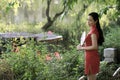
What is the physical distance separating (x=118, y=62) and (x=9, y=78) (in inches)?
166

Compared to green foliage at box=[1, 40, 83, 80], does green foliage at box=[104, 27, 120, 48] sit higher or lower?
higher

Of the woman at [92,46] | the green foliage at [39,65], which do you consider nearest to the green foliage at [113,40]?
the green foliage at [39,65]

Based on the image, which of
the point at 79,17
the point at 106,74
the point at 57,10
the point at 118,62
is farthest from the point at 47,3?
the point at 106,74

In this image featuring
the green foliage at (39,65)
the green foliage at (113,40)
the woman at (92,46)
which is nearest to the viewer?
the woman at (92,46)

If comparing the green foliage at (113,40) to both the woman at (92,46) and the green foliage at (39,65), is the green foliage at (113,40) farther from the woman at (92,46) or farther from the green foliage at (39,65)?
the woman at (92,46)

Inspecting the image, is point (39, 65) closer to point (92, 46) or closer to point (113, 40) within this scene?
point (92, 46)

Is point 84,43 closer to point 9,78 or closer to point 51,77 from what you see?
point 51,77

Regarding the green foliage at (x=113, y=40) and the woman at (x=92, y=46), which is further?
the green foliage at (x=113, y=40)

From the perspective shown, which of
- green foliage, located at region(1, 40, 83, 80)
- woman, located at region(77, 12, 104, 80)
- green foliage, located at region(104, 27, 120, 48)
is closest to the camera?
woman, located at region(77, 12, 104, 80)

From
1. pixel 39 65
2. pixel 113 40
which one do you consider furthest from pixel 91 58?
pixel 113 40

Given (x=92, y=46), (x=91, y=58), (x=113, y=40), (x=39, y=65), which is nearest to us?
(x=92, y=46)

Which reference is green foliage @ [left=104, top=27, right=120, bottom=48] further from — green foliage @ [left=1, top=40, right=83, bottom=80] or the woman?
the woman

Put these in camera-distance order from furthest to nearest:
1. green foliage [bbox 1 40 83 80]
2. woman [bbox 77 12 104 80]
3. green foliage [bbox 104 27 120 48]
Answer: green foliage [bbox 104 27 120 48], green foliage [bbox 1 40 83 80], woman [bbox 77 12 104 80]

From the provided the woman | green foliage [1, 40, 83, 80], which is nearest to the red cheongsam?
the woman
